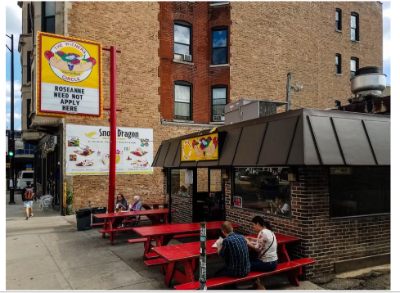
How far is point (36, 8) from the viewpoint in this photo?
1852cm

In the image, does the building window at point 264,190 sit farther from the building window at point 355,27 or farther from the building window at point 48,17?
the building window at point 355,27

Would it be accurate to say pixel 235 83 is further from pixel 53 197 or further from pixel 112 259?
pixel 112 259

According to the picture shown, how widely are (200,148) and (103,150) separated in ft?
30.6

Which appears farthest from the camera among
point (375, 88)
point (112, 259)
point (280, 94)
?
point (280, 94)

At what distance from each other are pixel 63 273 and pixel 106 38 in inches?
563

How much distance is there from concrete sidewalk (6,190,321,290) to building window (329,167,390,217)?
2.13 metres

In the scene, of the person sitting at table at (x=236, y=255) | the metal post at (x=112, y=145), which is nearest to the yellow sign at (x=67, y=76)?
the metal post at (x=112, y=145)

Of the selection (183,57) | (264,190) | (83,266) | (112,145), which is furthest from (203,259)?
(183,57)

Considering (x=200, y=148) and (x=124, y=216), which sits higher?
(x=200, y=148)

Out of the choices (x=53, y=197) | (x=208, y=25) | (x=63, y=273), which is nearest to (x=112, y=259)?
(x=63, y=273)

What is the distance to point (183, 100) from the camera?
70.1 ft

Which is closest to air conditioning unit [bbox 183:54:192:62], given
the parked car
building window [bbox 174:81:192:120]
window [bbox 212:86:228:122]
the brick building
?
building window [bbox 174:81:192:120]

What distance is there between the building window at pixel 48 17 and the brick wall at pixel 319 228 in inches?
676

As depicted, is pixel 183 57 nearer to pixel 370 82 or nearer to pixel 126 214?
pixel 370 82
